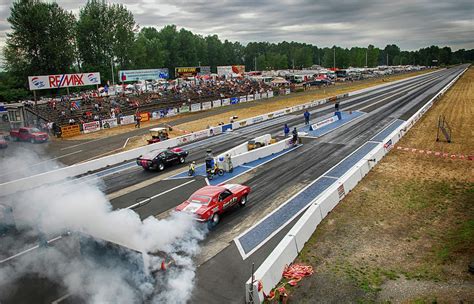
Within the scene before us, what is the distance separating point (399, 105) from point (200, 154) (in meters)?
38.7

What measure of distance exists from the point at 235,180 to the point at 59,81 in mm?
35778

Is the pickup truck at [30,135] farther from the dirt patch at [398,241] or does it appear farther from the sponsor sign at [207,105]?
the dirt patch at [398,241]

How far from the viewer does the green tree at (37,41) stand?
68.1 meters

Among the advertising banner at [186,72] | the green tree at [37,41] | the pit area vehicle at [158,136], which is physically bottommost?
the pit area vehicle at [158,136]

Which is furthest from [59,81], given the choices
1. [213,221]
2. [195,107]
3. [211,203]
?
[213,221]

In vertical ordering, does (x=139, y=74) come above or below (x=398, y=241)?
above

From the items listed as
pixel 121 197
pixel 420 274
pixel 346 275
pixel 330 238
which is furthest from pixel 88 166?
pixel 420 274

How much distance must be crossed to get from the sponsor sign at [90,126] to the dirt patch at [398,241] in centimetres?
3348

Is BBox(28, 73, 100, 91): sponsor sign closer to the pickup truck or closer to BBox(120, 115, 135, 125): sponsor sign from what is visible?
BBox(120, 115, 135, 125): sponsor sign

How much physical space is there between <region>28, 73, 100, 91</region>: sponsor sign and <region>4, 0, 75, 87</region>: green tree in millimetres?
25782

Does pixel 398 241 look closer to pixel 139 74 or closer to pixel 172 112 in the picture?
pixel 172 112

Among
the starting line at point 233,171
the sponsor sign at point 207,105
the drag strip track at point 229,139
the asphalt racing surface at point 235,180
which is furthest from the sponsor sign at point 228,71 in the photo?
the starting line at point 233,171

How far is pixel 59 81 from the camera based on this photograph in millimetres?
48156

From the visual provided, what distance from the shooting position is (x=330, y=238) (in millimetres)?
14680
